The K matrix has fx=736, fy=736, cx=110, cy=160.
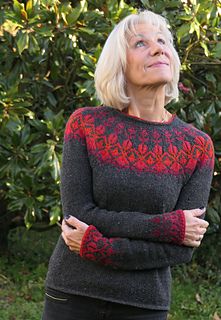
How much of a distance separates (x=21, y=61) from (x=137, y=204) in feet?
9.07

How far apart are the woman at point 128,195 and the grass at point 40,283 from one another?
2671 mm

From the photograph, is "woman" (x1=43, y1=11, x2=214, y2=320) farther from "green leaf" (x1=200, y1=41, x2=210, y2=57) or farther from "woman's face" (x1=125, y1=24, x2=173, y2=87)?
"green leaf" (x1=200, y1=41, x2=210, y2=57)

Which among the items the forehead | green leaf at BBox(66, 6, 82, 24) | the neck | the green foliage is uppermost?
the forehead

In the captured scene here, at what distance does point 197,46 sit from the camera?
508 cm

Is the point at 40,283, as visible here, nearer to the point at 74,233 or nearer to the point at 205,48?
the point at 205,48

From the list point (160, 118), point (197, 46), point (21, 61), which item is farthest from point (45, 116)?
point (160, 118)

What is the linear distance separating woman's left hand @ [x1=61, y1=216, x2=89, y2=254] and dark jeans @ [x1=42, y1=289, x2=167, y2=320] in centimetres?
18

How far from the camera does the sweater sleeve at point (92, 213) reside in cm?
261

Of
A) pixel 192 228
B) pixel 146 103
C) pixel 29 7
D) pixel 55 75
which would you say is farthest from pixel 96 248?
pixel 55 75

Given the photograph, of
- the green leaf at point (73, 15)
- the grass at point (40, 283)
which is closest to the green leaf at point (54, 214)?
the grass at point (40, 283)

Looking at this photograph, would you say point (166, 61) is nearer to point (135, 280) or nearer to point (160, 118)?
point (160, 118)

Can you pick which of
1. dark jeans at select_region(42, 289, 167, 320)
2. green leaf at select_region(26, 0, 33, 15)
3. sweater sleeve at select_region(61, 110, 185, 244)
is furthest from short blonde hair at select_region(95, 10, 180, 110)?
green leaf at select_region(26, 0, 33, 15)

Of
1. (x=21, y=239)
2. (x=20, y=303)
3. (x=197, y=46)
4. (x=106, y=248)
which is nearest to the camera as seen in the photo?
(x=106, y=248)

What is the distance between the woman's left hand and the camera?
2623 millimetres
